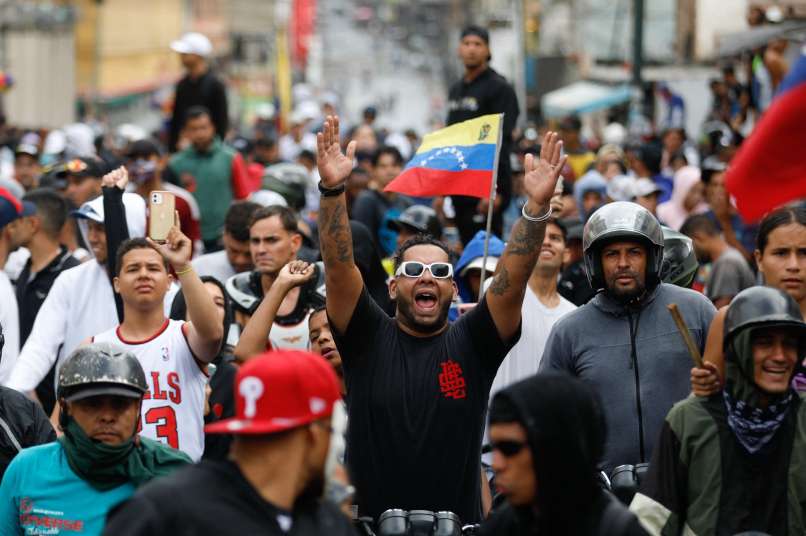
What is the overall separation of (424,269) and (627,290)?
0.94m

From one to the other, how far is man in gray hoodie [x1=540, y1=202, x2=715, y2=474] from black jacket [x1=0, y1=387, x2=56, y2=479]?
226 cm

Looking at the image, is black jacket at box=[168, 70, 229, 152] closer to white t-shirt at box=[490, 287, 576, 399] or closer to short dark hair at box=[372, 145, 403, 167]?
short dark hair at box=[372, 145, 403, 167]

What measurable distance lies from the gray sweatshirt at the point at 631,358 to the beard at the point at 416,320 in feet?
1.77

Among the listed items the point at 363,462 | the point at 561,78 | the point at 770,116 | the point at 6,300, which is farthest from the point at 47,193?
the point at 561,78

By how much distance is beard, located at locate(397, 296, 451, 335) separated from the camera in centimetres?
694

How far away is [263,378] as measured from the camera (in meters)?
4.29

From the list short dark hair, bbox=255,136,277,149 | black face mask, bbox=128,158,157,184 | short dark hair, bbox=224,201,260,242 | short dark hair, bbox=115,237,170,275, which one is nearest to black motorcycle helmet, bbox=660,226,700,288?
short dark hair, bbox=115,237,170,275

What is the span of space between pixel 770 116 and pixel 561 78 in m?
36.5

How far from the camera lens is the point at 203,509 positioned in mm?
4172

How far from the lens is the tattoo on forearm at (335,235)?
6.91 m

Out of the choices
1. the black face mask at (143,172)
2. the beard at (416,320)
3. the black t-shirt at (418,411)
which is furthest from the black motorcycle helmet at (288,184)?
the black t-shirt at (418,411)

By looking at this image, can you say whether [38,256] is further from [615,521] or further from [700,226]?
[615,521]

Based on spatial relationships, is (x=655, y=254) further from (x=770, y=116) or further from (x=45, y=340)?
(x=45, y=340)

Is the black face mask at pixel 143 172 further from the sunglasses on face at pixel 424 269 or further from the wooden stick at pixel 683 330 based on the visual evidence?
the wooden stick at pixel 683 330
